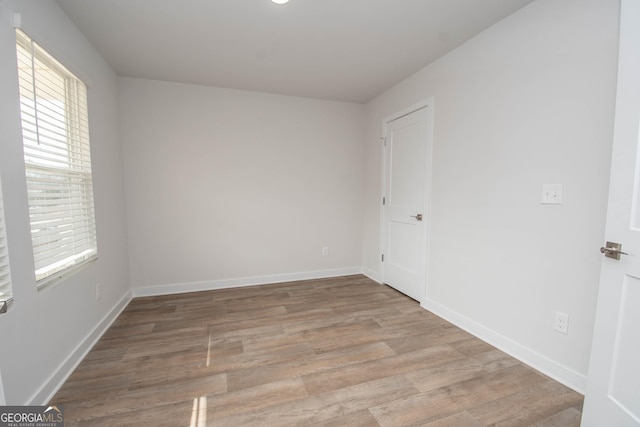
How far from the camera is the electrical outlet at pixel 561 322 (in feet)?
5.90

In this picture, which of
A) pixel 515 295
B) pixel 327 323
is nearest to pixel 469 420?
pixel 515 295

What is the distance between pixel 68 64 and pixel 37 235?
4.08 ft

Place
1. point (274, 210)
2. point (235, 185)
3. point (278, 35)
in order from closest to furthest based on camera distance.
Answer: point (278, 35) → point (235, 185) → point (274, 210)

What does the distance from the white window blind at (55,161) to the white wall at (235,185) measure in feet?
3.06

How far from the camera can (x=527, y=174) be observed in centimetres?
198

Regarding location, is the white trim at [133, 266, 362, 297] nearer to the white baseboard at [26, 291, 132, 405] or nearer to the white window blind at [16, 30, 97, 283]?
the white baseboard at [26, 291, 132, 405]

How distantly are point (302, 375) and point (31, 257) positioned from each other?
1.77 meters

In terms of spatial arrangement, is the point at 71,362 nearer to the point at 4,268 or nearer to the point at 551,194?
the point at 4,268

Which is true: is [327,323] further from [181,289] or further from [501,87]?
[501,87]

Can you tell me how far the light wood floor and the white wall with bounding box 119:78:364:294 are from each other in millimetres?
779

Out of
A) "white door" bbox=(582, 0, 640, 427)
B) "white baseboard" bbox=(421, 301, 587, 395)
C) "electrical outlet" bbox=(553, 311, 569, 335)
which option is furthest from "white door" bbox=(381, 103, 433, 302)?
"white door" bbox=(582, 0, 640, 427)

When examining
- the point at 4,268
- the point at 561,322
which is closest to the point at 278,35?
the point at 4,268

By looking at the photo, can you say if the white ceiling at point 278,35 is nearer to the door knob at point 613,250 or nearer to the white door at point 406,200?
the white door at point 406,200

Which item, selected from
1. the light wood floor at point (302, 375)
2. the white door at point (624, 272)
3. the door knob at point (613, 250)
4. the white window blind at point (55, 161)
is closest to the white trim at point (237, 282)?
the light wood floor at point (302, 375)
